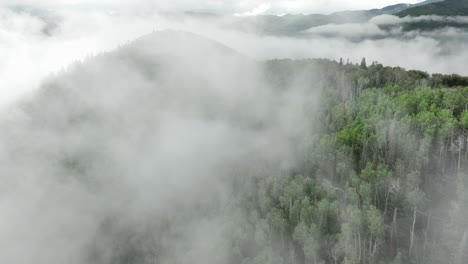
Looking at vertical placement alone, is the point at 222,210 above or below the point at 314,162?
below

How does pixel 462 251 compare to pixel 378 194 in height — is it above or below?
below

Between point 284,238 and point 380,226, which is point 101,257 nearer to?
point 284,238

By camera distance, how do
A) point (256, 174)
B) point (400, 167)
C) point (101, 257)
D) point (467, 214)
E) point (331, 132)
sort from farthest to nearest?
point (101, 257) → point (331, 132) → point (256, 174) → point (400, 167) → point (467, 214)

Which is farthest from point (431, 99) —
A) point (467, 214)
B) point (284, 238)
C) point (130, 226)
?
point (130, 226)

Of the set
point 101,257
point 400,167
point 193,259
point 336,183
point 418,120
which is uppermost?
point 418,120

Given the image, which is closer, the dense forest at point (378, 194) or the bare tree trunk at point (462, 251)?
the bare tree trunk at point (462, 251)

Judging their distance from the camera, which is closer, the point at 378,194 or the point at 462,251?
the point at 462,251

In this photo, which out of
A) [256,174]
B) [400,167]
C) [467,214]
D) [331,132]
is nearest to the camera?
[467,214]

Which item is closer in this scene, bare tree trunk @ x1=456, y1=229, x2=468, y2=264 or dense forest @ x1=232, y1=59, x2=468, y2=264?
bare tree trunk @ x1=456, y1=229, x2=468, y2=264
